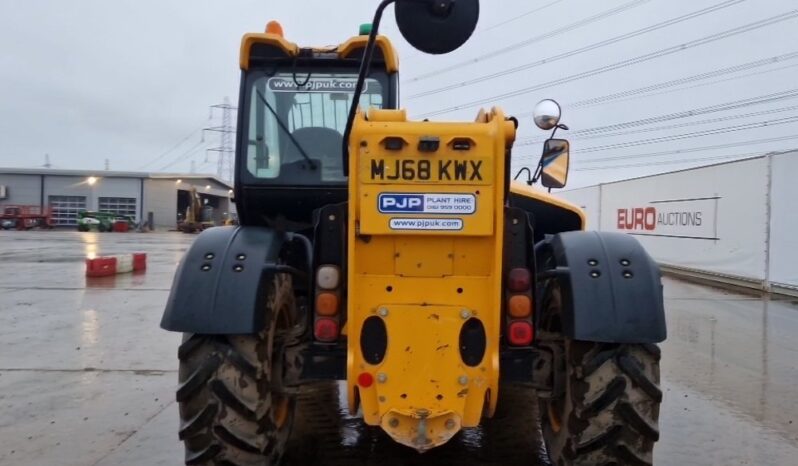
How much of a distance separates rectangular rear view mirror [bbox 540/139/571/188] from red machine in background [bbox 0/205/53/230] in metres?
50.6

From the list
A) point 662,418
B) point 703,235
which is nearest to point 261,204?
point 662,418

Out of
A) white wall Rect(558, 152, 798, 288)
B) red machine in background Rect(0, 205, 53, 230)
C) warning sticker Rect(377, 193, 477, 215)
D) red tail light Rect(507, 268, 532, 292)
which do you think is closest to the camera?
warning sticker Rect(377, 193, 477, 215)

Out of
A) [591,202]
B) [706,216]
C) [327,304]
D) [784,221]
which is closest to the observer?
[327,304]

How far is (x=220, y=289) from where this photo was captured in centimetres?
327

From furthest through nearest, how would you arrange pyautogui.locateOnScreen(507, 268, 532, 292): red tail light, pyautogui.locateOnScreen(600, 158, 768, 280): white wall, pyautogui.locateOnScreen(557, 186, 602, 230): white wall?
pyautogui.locateOnScreen(557, 186, 602, 230): white wall < pyautogui.locateOnScreen(600, 158, 768, 280): white wall < pyautogui.locateOnScreen(507, 268, 532, 292): red tail light

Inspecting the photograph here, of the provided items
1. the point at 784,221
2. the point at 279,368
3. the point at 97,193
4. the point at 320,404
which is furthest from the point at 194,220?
the point at 279,368

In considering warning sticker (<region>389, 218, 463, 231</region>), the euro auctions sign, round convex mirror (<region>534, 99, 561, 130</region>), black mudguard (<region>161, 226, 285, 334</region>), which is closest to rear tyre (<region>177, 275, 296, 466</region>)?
black mudguard (<region>161, 226, 285, 334</region>)

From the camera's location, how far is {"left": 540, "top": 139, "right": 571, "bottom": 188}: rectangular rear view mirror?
15.8 feet

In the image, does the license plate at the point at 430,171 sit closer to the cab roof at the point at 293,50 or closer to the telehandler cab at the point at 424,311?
the telehandler cab at the point at 424,311

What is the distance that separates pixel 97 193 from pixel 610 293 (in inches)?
2263

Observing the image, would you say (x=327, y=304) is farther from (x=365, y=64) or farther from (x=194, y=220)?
(x=194, y=220)

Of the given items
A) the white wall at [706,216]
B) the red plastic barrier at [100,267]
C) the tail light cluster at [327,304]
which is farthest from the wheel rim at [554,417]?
the red plastic barrier at [100,267]

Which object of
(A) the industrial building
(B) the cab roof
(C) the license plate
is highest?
(A) the industrial building

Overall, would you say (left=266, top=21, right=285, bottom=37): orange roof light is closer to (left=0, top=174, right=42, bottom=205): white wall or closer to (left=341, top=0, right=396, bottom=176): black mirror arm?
(left=341, top=0, right=396, bottom=176): black mirror arm
